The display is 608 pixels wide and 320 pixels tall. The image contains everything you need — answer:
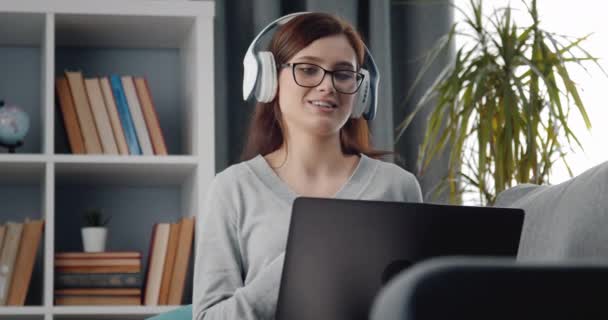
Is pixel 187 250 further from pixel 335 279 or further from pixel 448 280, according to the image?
pixel 448 280

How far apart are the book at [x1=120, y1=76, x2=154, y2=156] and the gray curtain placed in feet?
0.96

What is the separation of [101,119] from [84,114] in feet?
0.17

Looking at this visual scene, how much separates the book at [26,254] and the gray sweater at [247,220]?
3.68 ft

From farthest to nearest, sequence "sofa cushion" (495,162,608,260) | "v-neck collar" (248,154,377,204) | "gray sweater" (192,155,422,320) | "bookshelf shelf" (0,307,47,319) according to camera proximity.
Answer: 1. "bookshelf shelf" (0,307,47,319)
2. "v-neck collar" (248,154,377,204)
3. "gray sweater" (192,155,422,320)
4. "sofa cushion" (495,162,608,260)

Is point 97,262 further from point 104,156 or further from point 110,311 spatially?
point 104,156

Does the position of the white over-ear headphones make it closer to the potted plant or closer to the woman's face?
the woman's face

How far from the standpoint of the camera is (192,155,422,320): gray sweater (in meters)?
1.62

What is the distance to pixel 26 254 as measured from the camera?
2.73 meters

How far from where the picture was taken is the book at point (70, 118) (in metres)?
2.80

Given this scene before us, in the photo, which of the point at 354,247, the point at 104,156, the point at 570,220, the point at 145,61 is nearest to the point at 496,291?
the point at 354,247

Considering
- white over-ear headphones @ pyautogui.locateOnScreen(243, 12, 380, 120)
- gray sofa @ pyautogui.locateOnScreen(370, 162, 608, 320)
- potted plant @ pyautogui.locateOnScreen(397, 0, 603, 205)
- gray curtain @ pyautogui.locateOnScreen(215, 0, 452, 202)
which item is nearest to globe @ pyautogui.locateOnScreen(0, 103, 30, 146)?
gray curtain @ pyautogui.locateOnScreen(215, 0, 452, 202)

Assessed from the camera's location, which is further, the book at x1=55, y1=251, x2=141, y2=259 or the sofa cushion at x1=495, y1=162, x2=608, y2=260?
the book at x1=55, y1=251, x2=141, y2=259

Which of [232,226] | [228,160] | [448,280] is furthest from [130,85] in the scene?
[448,280]

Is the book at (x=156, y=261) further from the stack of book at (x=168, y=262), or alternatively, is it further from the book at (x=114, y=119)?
the book at (x=114, y=119)
